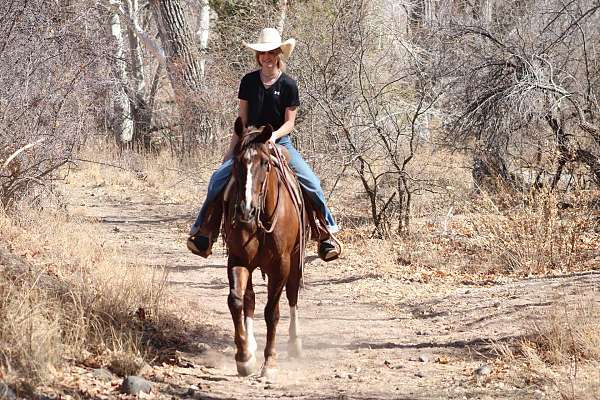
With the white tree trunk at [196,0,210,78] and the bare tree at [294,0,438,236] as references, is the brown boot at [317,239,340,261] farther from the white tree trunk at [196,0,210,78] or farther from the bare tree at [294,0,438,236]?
the white tree trunk at [196,0,210,78]

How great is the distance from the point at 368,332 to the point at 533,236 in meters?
3.65

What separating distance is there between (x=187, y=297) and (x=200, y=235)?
274 cm

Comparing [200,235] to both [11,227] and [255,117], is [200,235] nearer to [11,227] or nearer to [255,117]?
[255,117]

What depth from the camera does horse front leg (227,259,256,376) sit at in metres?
8.06

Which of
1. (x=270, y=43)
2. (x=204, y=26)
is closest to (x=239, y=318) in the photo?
(x=270, y=43)

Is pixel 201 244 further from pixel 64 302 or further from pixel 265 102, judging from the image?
pixel 265 102

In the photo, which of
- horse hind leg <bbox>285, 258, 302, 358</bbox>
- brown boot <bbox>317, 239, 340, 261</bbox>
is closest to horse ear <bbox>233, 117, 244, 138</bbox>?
horse hind leg <bbox>285, 258, 302, 358</bbox>

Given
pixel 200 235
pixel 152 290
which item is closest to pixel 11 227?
pixel 152 290

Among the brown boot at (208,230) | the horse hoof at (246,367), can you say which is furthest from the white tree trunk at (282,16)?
the horse hoof at (246,367)

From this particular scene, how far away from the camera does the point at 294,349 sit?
912 cm

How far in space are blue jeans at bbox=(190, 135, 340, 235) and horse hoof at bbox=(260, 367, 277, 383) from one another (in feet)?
4.89

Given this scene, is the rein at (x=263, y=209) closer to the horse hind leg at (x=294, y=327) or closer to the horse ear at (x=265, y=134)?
the horse ear at (x=265, y=134)

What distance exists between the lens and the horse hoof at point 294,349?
9.11 meters

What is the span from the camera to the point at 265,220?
8.09 m
